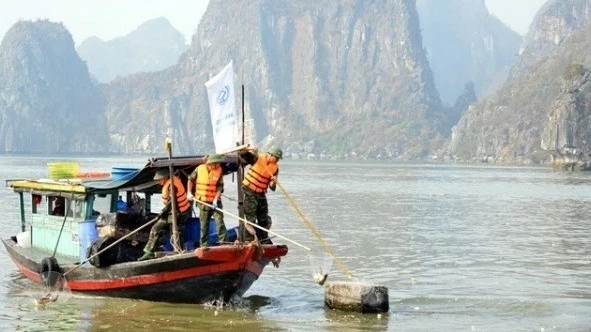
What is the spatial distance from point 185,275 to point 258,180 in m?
2.28

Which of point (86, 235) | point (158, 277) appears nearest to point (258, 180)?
point (158, 277)

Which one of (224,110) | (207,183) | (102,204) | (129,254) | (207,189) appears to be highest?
(224,110)

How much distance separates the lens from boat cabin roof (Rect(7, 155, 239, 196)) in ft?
63.1

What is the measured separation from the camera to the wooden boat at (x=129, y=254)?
1864cm

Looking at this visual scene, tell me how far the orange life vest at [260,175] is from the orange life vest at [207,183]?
61 cm

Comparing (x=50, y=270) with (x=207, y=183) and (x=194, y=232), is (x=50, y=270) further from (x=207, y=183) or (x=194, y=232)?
(x=207, y=183)

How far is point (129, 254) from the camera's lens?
20.1 meters

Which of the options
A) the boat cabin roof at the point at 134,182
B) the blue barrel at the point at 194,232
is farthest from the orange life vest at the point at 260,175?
the blue barrel at the point at 194,232

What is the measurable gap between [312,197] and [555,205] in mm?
14003

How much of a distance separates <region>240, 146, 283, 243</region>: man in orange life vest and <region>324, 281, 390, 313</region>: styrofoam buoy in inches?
70.5

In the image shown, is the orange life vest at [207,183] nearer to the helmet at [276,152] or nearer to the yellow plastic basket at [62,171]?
the helmet at [276,152]

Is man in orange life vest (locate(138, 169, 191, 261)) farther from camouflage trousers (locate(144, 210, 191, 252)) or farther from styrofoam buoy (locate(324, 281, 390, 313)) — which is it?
styrofoam buoy (locate(324, 281, 390, 313))

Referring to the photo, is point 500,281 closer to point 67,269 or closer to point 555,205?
point 67,269

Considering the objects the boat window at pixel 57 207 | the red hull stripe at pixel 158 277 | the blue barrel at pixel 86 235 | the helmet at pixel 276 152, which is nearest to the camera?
the red hull stripe at pixel 158 277
